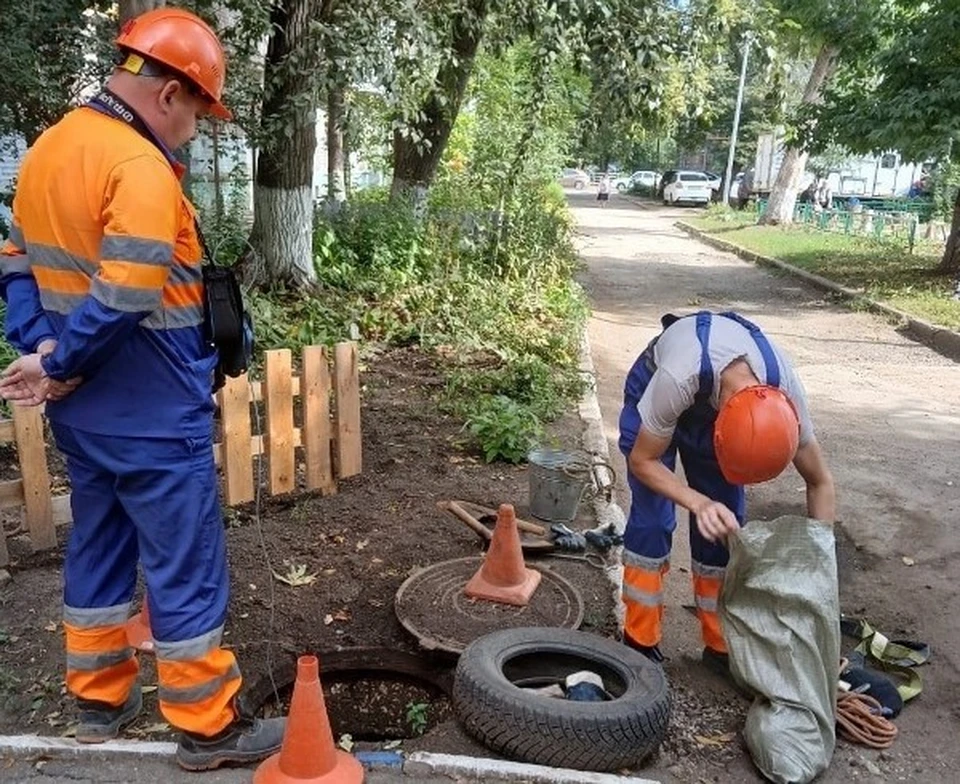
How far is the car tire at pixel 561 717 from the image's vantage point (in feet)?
8.61

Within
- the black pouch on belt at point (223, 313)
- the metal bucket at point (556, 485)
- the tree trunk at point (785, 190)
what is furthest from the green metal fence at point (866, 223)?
the black pouch on belt at point (223, 313)

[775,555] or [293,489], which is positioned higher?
[775,555]

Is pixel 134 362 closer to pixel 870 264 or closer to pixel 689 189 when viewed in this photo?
pixel 870 264

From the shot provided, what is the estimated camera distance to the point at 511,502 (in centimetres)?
489

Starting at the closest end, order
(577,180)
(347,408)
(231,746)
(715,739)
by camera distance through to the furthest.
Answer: (231,746)
(715,739)
(347,408)
(577,180)

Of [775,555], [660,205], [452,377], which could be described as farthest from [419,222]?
[660,205]

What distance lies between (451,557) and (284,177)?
18.2 ft

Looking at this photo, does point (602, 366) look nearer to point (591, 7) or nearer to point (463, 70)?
point (591, 7)

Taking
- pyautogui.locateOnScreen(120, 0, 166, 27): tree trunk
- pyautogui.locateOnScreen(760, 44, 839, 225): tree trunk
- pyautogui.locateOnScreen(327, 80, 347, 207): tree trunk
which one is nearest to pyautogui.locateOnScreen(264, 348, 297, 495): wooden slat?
pyautogui.locateOnScreen(120, 0, 166, 27): tree trunk

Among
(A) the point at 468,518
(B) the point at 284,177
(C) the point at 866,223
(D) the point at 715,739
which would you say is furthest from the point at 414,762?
(C) the point at 866,223

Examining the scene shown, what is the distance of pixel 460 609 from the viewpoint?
363 centimetres

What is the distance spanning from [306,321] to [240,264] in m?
1.08

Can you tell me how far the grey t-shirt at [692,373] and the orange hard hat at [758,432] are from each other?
143 mm

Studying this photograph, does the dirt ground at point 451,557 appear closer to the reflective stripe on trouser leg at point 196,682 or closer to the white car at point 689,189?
the reflective stripe on trouser leg at point 196,682
